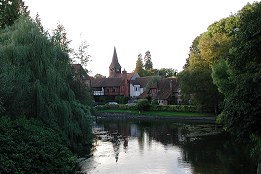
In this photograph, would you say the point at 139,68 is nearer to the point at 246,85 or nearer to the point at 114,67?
the point at 114,67

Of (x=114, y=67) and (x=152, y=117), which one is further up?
(x=114, y=67)

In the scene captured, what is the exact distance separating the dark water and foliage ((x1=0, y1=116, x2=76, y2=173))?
12.1 ft

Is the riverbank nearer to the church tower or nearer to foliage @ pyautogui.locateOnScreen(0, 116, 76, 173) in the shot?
foliage @ pyautogui.locateOnScreen(0, 116, 76, 173)

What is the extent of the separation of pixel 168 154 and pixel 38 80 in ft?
40.2

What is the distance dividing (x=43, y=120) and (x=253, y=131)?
12.8 metres

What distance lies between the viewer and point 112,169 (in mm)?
23469

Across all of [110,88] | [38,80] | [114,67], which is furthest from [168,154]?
[114,67]

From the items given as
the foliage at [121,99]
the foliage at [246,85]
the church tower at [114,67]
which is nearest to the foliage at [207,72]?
the foliage at [121,99]

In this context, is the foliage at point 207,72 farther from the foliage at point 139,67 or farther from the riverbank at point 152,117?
the foliage at point 139,67

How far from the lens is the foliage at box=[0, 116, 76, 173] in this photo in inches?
638

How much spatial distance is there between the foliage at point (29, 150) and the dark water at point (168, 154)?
3688 mm

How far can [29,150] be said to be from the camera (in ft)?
57.0

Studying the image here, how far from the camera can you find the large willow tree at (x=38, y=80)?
2138 centimetres

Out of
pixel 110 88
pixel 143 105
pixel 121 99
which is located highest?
pixel 110 88
